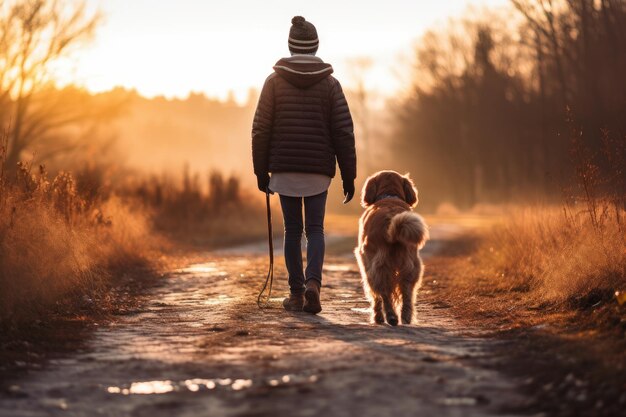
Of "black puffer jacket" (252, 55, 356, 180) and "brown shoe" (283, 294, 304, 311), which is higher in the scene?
"black puffer jacket" (252, 55, 356, 180)

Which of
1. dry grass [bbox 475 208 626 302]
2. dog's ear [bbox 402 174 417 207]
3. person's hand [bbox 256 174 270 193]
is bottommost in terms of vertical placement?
dry grass [bbox 475 208 626 302]

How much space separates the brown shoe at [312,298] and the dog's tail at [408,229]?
1032mm

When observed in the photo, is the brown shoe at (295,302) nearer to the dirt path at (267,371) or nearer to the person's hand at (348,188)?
the dirt path at (267,371)

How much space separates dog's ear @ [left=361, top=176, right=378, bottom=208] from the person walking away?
0.15 m

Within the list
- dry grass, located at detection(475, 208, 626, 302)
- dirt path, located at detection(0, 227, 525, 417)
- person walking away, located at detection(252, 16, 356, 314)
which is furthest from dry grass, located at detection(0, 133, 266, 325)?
dry grass, located at detection(475, 208, 626, 302)

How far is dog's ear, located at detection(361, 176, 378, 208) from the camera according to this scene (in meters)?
7.69

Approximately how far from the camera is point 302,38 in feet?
25.4

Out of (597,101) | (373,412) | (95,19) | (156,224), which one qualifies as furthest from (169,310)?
(95,19)

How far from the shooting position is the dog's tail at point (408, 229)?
669cm

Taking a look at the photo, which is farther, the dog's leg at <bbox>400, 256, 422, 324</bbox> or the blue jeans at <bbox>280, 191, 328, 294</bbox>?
the blue jeans at <bbox>280, 191, 328, 294</bbox>

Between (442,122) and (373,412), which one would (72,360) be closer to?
(373,412)

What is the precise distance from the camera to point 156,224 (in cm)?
1922

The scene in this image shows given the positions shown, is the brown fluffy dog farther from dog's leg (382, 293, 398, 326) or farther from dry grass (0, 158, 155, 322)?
dry grass (0, 158, 155, 322)

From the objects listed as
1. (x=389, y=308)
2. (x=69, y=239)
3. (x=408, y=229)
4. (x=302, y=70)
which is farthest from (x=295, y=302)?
(x=69, y=239)
